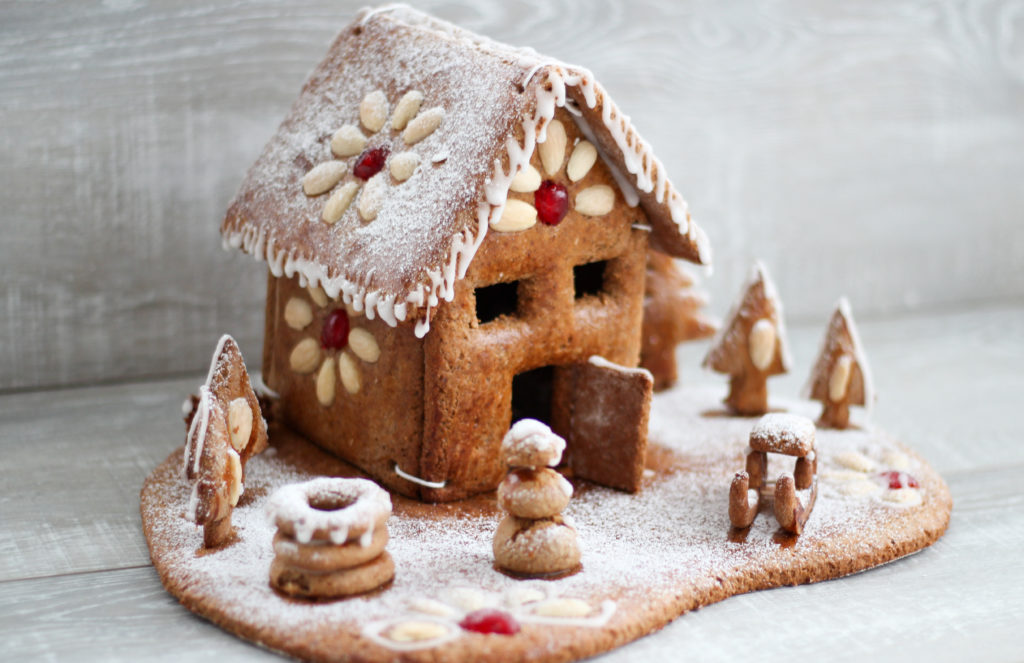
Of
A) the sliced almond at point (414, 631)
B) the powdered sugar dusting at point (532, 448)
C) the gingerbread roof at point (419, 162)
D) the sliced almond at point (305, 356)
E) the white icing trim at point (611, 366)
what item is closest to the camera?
the sliced almond at point (414, 631)

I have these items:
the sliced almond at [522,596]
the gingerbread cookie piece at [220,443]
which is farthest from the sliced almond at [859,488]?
the gingerbread cookie piece at [220,443]

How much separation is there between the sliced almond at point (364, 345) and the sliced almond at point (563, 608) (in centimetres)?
53

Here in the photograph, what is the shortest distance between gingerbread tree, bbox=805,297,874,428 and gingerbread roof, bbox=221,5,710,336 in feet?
1.20

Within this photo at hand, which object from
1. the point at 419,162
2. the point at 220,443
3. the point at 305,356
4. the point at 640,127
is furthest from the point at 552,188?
the point at 640,127

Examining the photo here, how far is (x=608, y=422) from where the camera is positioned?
2.01 meters

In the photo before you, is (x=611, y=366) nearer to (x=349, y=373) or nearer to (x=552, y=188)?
(x=552, y=188)

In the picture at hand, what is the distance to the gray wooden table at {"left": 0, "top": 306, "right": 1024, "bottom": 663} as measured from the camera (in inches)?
62.5

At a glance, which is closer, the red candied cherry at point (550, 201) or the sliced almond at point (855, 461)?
the red candied cherry at point (550, 201)

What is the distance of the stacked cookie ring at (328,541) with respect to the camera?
158 cm

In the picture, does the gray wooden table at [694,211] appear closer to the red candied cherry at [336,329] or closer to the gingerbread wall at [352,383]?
the gingerbread wall at [352,383]

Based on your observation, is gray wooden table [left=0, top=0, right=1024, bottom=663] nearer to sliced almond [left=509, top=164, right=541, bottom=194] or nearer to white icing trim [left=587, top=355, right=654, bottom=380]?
white icing trim [left=587, top=355, right=654, bottom=380]

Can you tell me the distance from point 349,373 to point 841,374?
0.93m

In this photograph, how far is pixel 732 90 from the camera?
2.89 m

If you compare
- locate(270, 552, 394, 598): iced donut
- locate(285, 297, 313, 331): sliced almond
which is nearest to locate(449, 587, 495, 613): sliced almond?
locate(270, 552, 394, 598): iced donut
